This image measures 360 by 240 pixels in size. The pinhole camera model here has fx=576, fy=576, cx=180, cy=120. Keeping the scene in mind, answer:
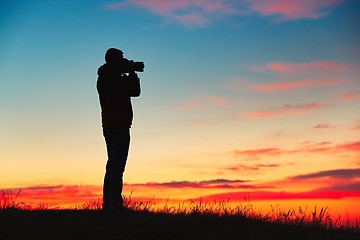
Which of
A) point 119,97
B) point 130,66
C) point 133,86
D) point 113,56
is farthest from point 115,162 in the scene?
point 113,56

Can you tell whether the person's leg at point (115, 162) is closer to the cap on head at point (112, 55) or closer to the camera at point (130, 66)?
the camera at point (130, 66)

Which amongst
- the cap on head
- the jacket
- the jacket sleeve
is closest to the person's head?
the cap on head

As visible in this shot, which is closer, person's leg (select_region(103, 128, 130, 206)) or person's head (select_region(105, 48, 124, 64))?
person's leg (select_region(103, 128, 130, 206))

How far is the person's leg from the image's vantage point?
1119cm

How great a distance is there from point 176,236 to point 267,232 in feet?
5.82

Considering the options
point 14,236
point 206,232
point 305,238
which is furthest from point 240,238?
point 14,236

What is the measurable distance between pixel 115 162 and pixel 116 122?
0.78 meters

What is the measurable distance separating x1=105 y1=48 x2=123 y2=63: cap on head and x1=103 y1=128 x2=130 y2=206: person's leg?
55.8 inches

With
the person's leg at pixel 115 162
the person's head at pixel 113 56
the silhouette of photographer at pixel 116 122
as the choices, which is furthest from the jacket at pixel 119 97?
the person's head at pixel 113 56

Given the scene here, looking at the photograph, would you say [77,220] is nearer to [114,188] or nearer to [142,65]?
[114,188]

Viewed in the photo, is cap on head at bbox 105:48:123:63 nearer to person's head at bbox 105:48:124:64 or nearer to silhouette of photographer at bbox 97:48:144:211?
person's head at bbox 105:48:124:64

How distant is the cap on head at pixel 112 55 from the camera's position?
1155cm

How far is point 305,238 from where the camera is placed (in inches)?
386

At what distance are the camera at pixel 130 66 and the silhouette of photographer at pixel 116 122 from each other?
0.02 m
